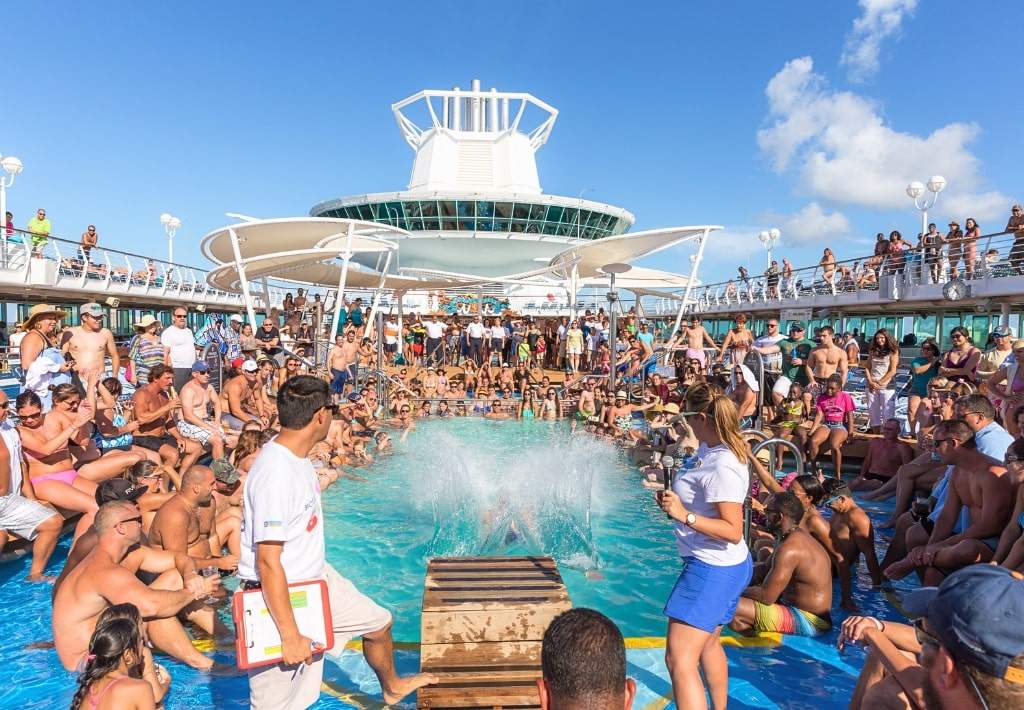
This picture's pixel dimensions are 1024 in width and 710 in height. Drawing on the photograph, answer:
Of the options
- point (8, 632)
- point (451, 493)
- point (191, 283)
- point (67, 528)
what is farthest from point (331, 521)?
point (191, 283)

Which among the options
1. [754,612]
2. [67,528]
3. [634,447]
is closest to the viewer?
[754,612]

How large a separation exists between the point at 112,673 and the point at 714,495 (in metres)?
2.59

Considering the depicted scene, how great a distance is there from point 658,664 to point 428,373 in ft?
46.0

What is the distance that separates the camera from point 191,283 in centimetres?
2848

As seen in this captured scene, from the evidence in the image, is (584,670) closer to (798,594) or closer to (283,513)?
(283,513)

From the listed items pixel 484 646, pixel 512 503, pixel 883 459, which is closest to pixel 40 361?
pixel 512 503

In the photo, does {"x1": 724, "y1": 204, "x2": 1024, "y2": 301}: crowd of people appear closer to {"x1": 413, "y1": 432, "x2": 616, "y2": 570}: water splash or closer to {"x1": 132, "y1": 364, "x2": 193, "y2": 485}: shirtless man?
{"x1": 413, "y1": 432, "x2": 616, "y2": 570}: water splash

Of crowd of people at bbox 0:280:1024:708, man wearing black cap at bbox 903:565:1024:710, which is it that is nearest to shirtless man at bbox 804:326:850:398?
crowd of people at bbox 0:280:1024:708

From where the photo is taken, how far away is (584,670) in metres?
1.62

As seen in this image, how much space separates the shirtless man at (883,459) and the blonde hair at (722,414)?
7.09 meters

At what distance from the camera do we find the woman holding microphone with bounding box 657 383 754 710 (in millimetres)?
2883

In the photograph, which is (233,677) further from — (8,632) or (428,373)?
(428,373)

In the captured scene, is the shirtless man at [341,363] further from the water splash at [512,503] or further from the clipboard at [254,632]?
the clipboard at [254,632]

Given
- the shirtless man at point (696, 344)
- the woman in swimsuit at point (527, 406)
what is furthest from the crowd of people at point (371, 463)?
the woman in swimsuit at point (527, 406)
